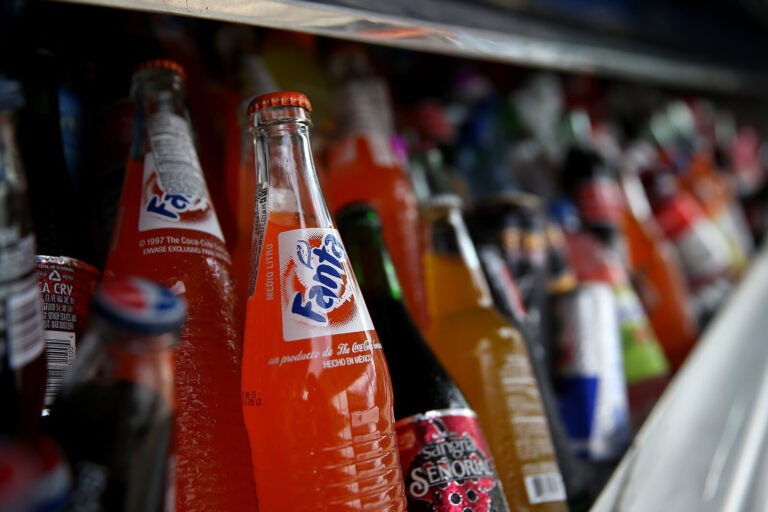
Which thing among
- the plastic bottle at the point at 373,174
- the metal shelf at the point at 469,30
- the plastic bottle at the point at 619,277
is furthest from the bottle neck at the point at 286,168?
the plastic bottle at the point at 619,277

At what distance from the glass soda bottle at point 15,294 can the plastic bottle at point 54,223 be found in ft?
0.30

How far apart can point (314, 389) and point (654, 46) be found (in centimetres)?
121

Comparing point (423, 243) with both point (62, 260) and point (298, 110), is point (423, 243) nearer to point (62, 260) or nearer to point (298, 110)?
point (298, 110)

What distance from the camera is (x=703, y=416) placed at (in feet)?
2.80

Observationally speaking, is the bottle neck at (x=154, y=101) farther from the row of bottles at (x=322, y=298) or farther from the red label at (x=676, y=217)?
the red label at (x=676, y=217)

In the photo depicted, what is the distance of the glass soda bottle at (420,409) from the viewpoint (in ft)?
1.94

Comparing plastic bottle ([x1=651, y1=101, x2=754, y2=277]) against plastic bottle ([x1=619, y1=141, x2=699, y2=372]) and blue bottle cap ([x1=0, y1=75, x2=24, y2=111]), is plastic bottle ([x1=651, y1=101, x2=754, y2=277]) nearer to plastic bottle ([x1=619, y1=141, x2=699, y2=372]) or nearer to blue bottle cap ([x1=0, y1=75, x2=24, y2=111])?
plastic bottle ([x1=619, y1=141, x2=699, y2=372])

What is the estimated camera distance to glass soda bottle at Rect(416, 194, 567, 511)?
0.70m

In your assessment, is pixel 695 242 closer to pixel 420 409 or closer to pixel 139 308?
pixel 420 409

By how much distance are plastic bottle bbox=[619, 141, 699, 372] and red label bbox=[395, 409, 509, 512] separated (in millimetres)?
859

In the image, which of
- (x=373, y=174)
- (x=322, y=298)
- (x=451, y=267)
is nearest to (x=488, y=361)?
(x=451, y=267)

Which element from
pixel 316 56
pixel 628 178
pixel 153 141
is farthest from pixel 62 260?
pixel 628 178

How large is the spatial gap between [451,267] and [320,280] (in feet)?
0.98

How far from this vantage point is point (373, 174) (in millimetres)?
1008
